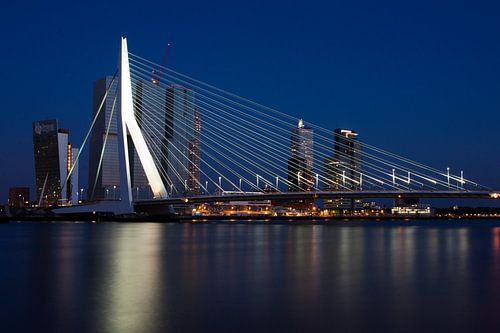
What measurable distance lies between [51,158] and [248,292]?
4646 inches

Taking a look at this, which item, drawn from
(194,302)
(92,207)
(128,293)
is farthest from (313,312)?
(92,207)

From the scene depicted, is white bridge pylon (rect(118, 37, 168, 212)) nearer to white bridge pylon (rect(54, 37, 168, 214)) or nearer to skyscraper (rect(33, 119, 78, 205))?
white bridge pylon (rect(54, 37, 168, 214))

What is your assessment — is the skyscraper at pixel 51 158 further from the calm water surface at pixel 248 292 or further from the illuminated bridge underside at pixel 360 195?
the calm water surface at pixel 248 292

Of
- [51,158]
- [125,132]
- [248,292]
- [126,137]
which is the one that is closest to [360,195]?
[126,137]

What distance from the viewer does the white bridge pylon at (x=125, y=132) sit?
39156mm

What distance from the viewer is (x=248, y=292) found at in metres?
11.4

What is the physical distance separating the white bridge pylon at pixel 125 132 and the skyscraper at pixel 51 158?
84.1 meters

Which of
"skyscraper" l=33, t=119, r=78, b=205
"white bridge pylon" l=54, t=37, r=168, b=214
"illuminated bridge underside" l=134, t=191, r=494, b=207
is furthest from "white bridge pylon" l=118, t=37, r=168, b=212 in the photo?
"skyscraper" l=33, t=119, r=78, b=205


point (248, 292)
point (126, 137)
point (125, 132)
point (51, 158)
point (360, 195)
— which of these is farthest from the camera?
point (51, 158)

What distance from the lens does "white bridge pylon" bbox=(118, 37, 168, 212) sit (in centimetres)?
3916

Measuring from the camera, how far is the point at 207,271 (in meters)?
14.8

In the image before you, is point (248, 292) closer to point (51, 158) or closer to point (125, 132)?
point (125, 132)

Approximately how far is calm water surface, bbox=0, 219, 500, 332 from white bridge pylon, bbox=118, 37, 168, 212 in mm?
19825

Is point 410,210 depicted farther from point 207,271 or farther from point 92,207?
point 207,271
